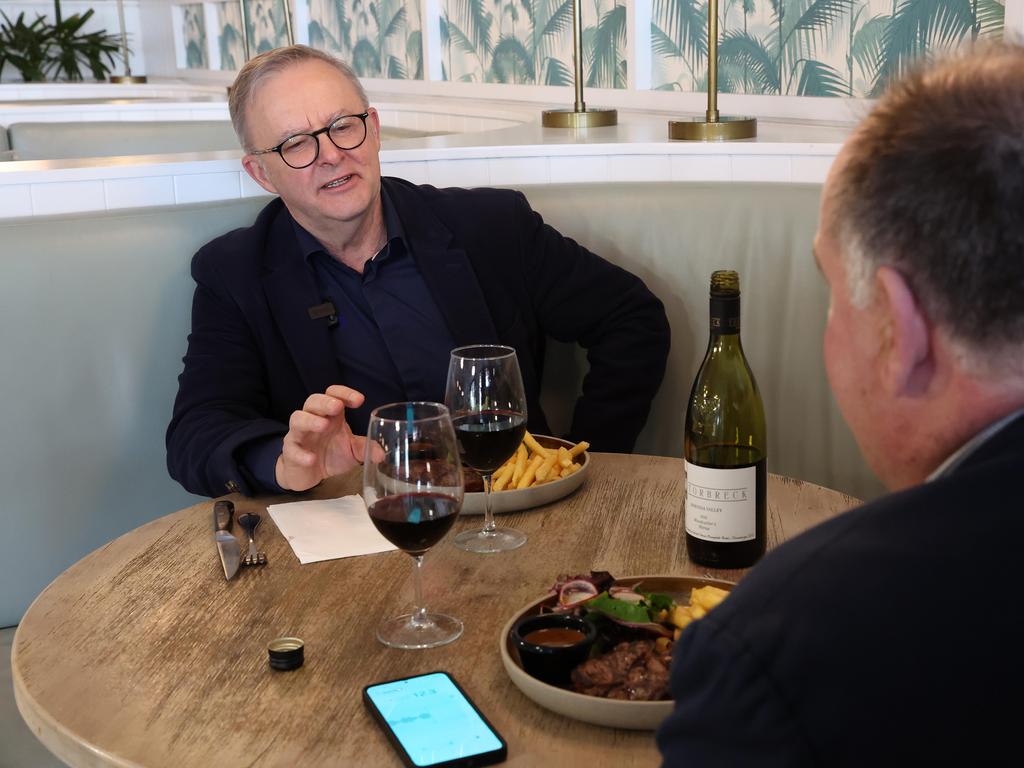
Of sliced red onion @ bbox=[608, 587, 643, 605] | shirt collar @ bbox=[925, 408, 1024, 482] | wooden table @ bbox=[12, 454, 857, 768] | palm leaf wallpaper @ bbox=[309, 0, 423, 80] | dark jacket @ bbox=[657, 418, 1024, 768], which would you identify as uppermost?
palm leaf wallpaper @ bbox=[309, 0, 423, 80]

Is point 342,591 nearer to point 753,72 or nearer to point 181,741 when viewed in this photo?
point 181,741

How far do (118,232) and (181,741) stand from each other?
1313mm

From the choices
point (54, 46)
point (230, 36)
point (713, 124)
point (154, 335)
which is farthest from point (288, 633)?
point (54, 46)

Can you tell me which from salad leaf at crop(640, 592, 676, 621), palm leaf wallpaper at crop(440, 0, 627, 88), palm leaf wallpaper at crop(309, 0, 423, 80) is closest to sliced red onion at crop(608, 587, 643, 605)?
salad leaf at crop(640, 592, 676, 621)

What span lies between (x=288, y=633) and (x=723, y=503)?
0.45 metres

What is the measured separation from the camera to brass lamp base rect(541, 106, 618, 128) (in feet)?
9.49

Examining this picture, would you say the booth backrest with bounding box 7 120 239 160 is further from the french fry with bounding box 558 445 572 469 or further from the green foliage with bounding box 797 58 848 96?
the french fry with bounding box 558 445 572 469

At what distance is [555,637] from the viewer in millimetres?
1028

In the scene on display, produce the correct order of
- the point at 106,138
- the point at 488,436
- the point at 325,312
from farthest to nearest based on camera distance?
the point at 106,138 < the point at 325,312 < the point at 488,436

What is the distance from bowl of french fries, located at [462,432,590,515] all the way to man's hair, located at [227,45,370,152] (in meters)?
0.84

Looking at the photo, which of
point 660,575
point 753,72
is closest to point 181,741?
point 660,575

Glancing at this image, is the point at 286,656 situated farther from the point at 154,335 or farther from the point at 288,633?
the point at 154,335

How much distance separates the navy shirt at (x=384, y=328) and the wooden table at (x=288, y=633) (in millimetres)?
588

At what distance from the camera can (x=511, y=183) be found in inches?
96.6
